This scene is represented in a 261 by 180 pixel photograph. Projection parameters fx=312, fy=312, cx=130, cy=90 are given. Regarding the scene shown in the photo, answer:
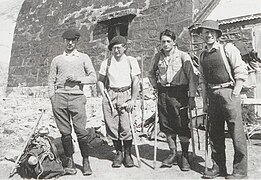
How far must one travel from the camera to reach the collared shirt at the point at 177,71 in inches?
157

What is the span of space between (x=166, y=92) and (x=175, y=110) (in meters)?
0.27

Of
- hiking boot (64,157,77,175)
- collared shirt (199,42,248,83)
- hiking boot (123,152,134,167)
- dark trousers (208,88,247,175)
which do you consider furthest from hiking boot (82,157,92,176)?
collared shirt (199,42,248,83)

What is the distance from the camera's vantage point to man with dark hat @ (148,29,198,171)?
158 inches

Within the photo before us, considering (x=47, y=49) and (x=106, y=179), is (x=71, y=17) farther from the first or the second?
(x=106, y=179)

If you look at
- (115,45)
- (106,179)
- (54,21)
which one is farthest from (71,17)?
(106,179)

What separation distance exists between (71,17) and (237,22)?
5.60 m

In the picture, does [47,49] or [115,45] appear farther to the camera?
[47,49]

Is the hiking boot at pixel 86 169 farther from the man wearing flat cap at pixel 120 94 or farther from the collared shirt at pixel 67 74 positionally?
the collared shirt at pixel 67 74

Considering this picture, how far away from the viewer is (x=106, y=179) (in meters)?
3.83

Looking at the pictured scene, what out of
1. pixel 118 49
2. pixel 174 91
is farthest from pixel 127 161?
pixel 118 49

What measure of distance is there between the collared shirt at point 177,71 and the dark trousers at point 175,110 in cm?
10

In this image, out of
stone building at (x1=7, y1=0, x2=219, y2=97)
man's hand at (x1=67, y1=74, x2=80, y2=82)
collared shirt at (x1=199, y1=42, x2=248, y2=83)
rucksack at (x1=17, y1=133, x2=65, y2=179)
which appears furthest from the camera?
stone building at (x1=7, y1=0, x2=219, y2=97)

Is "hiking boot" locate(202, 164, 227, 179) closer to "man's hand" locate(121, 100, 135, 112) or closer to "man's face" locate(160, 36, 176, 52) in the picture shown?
"man's hand" locate(121, 100, 135, 112)

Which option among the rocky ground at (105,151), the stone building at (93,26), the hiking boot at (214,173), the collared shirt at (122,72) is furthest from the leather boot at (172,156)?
the stone building at (93,26)
